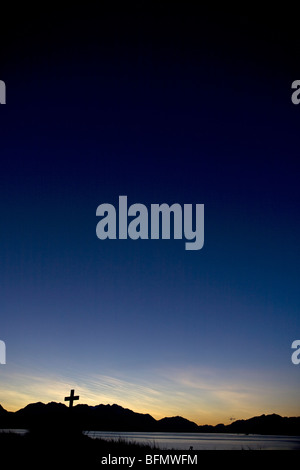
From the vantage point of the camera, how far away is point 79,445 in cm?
1598

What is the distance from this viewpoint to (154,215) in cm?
2073

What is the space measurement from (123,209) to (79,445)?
11.4 meters
